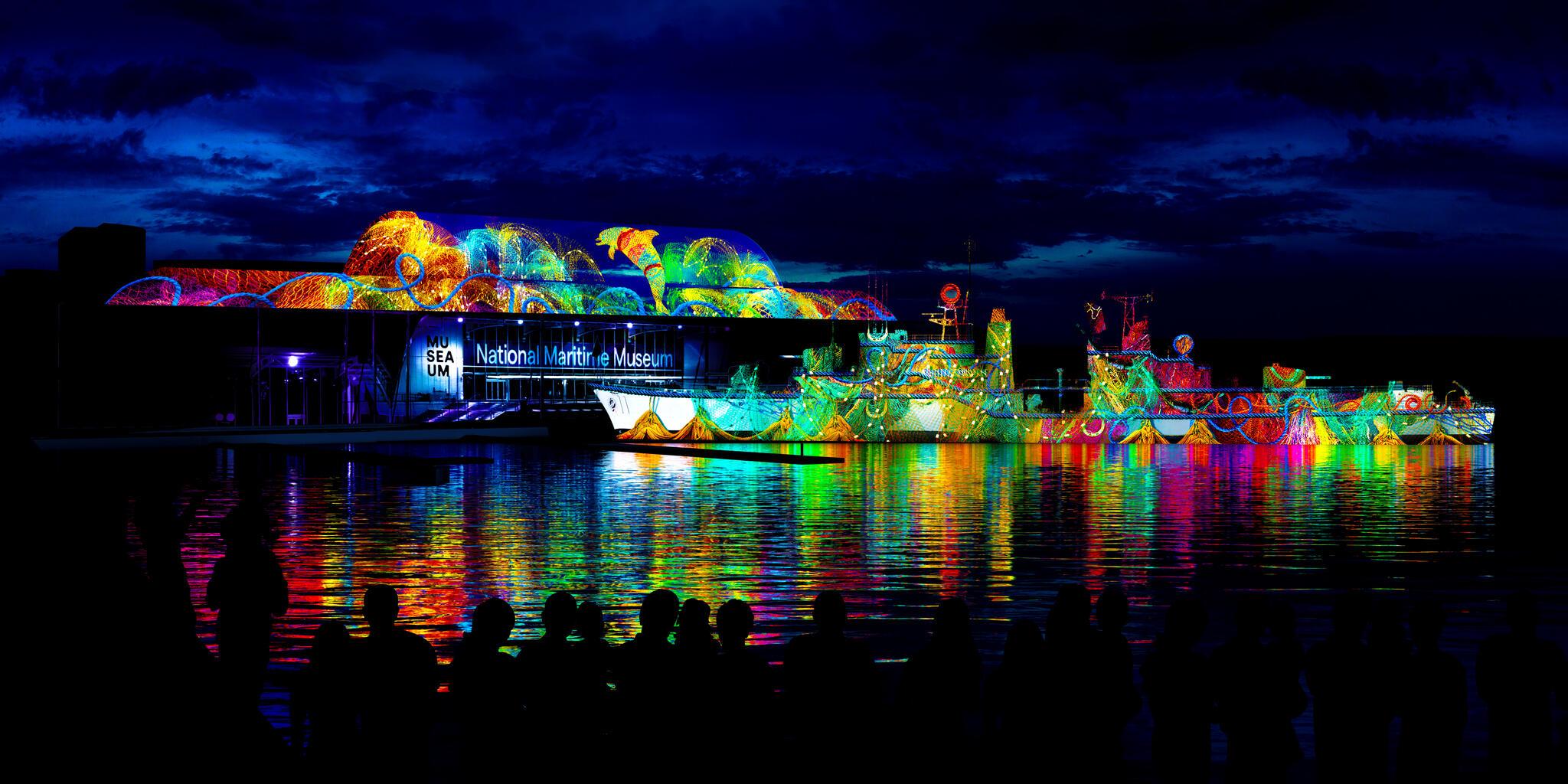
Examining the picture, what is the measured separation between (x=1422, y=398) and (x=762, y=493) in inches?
1305

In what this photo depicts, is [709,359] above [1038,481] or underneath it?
above

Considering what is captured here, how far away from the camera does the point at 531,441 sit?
42.4 m

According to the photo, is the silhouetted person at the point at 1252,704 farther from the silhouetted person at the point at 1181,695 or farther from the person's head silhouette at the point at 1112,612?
the person's head silhouette at the point at 1112,612

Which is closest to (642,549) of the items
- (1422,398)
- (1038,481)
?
(1038,481)

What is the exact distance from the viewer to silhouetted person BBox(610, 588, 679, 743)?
5.31 meters

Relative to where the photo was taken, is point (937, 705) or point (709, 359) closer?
point (937, 705)

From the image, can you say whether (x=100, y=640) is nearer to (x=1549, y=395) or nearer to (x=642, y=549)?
(x=642, y=549)

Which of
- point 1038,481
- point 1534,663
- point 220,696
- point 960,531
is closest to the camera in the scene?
point 1534,663

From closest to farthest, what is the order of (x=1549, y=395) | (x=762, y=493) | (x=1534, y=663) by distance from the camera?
(x=1534, y=663) < (x=762, y=493) < (x=1549, y=395)

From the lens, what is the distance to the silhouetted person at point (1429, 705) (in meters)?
5.19

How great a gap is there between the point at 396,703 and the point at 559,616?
2.47ft

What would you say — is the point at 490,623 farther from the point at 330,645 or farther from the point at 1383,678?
the point at 1383,678

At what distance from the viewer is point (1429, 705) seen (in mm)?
5207

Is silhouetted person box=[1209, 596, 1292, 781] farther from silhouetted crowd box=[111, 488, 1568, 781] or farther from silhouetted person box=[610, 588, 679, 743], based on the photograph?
silhouetted person box=[610, 588, 679, 743]
